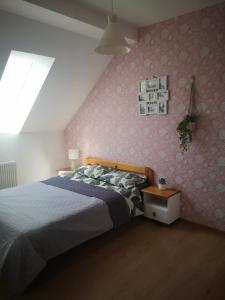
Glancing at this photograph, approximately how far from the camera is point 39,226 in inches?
88.0

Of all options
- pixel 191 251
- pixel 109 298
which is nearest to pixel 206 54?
pixel 191 251

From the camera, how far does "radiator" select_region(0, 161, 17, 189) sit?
12.8 feet

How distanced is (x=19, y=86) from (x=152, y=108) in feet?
7.08

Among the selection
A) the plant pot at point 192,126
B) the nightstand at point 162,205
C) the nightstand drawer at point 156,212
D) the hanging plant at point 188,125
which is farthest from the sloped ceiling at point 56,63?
the nightstand drawer at point 156,212

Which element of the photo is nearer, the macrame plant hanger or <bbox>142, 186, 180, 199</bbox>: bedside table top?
the macrame plant hanger

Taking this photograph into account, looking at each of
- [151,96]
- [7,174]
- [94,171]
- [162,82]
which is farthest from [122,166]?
[7,174]

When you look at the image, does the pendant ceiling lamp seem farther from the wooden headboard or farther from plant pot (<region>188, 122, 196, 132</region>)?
the wooden headboard

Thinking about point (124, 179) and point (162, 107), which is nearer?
point (162, 107)

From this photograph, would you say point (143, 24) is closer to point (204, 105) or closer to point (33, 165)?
point (204, 105)

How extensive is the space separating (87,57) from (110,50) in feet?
5.03

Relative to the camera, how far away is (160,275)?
88.7 inches

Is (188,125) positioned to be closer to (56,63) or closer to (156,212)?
(156,212)

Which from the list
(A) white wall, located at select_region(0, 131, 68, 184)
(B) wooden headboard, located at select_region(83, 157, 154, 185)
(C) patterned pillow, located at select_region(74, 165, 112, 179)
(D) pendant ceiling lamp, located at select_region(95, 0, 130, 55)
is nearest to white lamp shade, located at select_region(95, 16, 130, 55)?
(D) pendant ceiling lamp, located at select_region(95, 0, 130, 55)

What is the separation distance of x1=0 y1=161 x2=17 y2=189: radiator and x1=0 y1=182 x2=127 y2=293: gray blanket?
31.4 inches
